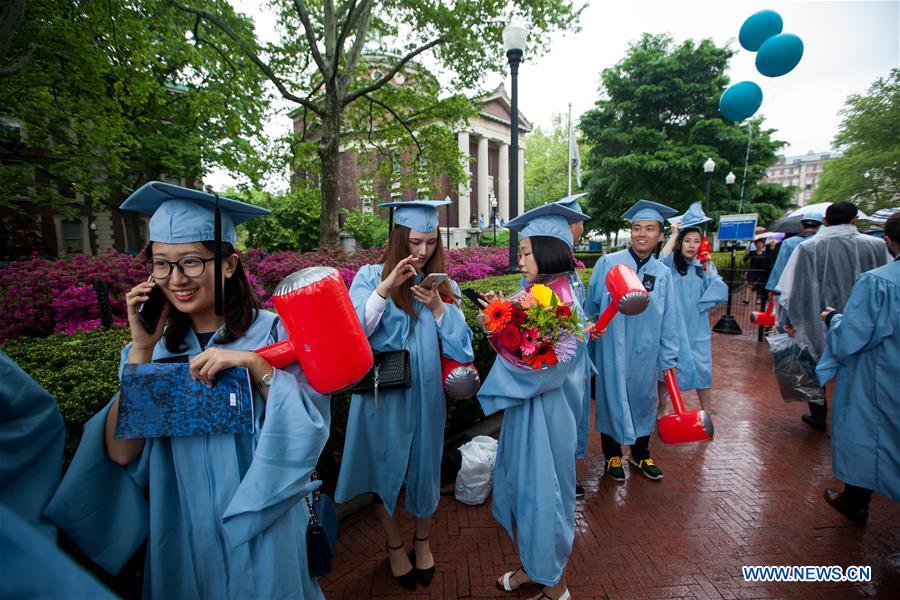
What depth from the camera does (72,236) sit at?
25.2 m

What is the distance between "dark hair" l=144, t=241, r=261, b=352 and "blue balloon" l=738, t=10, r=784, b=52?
8.55 metres


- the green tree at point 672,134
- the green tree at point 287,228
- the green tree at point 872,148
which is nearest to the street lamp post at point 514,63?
the green tree at point 287,228

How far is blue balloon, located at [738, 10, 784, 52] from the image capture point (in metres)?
6.24

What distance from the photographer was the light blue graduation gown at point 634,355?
3520 millimetres

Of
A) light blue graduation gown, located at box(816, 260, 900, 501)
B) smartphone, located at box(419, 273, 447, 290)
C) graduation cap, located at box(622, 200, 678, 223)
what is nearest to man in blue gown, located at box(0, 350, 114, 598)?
smartphone, located at box(419, 273, 447, 290)

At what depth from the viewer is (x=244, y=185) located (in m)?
14.5

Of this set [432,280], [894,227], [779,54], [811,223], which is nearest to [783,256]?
[811,223]

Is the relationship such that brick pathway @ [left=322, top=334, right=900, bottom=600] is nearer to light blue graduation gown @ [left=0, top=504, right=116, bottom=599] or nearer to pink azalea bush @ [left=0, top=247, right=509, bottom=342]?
light blue graduation gown @ [left=0, top=504, right=116, bottom=599]

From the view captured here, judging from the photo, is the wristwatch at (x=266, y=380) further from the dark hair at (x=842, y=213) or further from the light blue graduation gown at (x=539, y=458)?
the dark hair at (x=842, y=213)

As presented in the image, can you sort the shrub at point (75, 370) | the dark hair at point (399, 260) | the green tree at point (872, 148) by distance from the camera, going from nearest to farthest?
the shrub at point (75, 370) < the dark hair at point (399, 260) < the green tree at point (872, 148)

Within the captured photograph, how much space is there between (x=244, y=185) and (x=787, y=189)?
89.6 ft

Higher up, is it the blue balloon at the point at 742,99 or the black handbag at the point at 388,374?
the blue balloon at the point at 742,99

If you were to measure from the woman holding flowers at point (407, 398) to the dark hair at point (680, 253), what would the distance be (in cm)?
337

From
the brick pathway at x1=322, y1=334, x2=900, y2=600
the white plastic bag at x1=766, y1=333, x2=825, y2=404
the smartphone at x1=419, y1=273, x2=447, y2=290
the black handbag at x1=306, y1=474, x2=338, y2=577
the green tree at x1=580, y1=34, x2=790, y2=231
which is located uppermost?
the green tree at x1=580, y1=34, x2=790, y2=231
